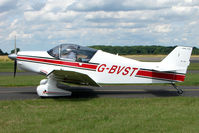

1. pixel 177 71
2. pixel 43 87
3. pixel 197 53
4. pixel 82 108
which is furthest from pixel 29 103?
pixel 197 53

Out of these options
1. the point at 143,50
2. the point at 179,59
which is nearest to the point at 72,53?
the point at 179,59

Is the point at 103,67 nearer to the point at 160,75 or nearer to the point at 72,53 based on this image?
the point at 72,53

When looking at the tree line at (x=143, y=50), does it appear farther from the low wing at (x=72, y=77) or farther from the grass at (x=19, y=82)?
the low wing at (x=72, y=77)

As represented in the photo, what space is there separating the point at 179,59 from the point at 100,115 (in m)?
5.07

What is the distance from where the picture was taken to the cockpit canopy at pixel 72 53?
377 inches

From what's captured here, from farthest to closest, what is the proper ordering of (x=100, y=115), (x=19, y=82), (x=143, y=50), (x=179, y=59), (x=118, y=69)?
1. (x=143, y=50)
2. (x=19, y=82)
3. (x=179, y=59)
4. (x=118, y=69)
5. (x=100, y=115)

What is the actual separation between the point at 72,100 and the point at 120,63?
8.34 feet

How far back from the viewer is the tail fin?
32.7 feet

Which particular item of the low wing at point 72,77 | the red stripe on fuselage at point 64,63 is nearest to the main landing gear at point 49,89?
the low wing at point 72,77

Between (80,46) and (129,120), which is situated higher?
(80,46)

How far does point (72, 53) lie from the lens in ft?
31.4

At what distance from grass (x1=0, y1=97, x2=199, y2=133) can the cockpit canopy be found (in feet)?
5.69

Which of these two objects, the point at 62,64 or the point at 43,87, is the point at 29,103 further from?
the point at 62,64

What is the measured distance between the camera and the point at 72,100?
29.5 feet
